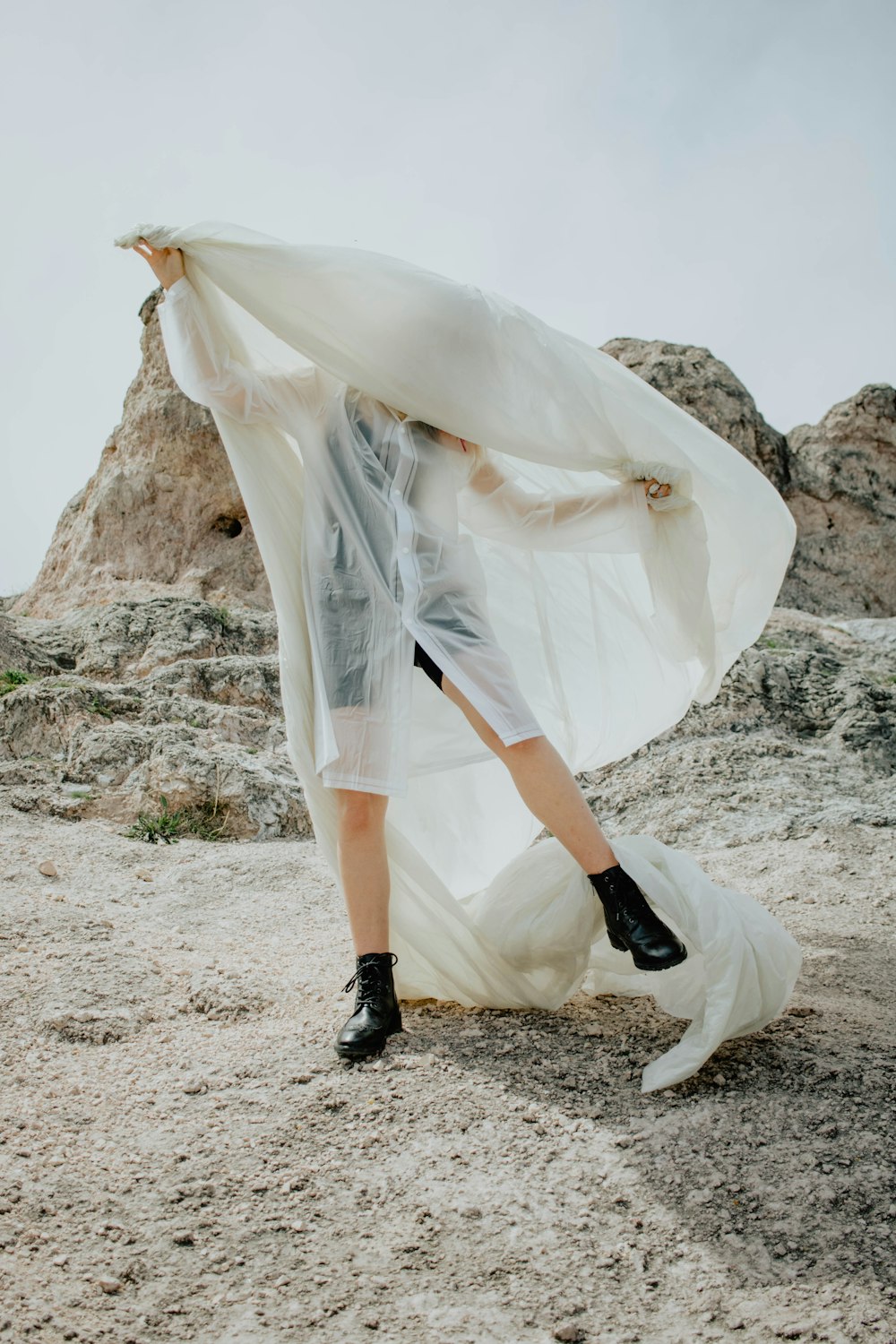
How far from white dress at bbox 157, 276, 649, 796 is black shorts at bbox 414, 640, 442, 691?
5 centimetres

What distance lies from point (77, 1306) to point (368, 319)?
2.06 metres

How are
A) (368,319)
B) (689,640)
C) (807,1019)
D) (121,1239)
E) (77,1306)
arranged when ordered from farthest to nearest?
(689,640)
(368,319)
(807,1019)
(121,1239)
(77,1306)

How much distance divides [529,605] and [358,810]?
2.98ft

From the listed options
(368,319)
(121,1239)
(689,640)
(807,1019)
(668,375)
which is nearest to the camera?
(121,1239)

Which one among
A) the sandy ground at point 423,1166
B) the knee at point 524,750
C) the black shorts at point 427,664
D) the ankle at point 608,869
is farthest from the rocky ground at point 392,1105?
the black shorts at point 427,664

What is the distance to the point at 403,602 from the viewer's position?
86.4 inches

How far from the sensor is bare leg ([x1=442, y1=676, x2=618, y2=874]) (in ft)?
6.81

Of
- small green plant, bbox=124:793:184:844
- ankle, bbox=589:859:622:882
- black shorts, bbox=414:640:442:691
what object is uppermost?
black shorts, bbox=414:640:442:691

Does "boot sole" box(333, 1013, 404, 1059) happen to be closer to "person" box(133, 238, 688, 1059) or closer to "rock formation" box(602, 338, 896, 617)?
"person" box(133, 238, 688, 1059)

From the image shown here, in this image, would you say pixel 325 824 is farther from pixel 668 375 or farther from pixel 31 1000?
pixel 668 375

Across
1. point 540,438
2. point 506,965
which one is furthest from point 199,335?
point 506,965

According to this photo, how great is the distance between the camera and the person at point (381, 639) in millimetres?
2080

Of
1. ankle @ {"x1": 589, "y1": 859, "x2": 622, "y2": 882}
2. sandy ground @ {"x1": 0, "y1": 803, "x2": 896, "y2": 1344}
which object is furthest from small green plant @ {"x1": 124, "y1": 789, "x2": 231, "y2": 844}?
ankle @ {"x1": 589, "y1": 859, "x2": 622, "y2": 882}

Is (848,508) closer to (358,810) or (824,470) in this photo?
(824,470)
